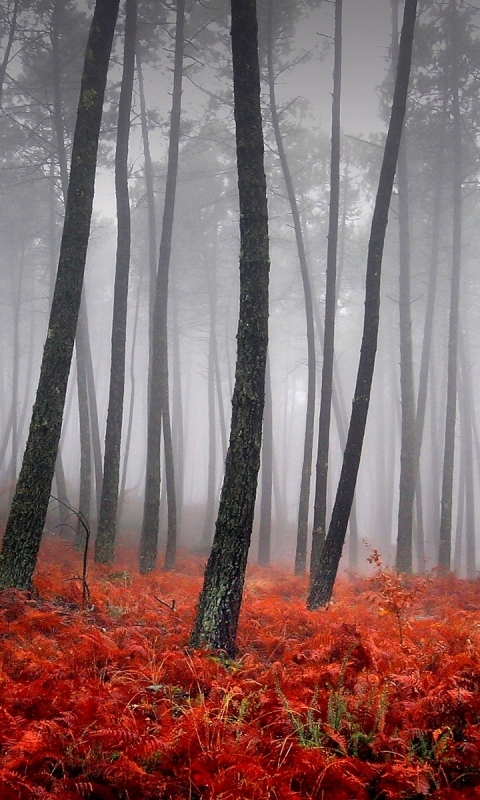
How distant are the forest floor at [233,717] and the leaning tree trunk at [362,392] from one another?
2874 millimetres

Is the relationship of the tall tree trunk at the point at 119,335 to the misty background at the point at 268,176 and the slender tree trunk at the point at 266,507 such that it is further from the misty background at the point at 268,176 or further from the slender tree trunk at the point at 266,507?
the slender tree trunk at the point at 266,507

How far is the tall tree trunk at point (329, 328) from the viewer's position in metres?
11.0

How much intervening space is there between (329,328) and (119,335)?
535 centimetres

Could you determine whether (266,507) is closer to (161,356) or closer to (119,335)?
(161,356)

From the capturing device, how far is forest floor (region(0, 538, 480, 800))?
2607mm

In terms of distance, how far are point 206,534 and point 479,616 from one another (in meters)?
12.6

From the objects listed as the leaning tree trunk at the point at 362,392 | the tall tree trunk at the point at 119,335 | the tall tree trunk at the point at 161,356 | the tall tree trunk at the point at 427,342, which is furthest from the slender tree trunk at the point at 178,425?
the leaning tree trunk at the point at 362,392

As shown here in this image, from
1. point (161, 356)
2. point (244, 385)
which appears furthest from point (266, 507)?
point (244, 385)

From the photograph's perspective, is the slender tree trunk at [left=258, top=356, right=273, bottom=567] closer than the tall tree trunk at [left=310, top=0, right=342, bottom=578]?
No

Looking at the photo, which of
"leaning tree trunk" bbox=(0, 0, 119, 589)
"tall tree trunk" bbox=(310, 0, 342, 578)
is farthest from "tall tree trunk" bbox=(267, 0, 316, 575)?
Answer: "leaning tree trunk" bbox=(0, 0, 119, 589)

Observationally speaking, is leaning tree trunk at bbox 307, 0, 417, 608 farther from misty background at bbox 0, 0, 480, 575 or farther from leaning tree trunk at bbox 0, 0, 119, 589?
misty background at bbox 0, 0, 480, 575

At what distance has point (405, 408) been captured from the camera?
14258mm

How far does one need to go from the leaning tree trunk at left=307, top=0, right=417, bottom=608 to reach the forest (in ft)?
0.15

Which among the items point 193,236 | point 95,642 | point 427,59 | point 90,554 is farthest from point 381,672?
point 193,236
